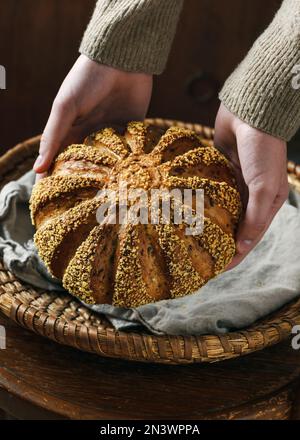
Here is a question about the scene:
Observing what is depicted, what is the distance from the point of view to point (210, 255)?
3.24 ft

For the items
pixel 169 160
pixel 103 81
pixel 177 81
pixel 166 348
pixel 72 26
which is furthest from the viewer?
pixel 177 81

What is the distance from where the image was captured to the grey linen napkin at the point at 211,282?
3.36ft

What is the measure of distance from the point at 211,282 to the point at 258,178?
0.23 meters

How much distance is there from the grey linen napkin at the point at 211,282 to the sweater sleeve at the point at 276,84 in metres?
0.25

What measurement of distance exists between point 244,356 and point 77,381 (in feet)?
0.94

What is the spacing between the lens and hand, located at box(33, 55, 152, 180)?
1.12m

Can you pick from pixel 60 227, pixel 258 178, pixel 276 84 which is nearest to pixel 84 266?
pixel 60 227

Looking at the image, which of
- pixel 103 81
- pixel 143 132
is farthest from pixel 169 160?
pixel 103 81

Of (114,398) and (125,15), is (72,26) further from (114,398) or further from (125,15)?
(114,398)

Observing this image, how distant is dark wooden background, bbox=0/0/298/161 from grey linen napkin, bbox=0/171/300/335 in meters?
0.67

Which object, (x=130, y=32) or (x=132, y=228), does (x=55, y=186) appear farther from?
(x=130, y=32)

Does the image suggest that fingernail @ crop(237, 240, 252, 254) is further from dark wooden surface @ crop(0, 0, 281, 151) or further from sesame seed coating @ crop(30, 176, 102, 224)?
dark wooden surface @ crop(0, 0, 281, 151)

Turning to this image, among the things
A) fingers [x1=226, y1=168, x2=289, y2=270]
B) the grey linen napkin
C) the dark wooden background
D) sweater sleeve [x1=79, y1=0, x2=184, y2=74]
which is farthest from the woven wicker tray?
the dark wooden background

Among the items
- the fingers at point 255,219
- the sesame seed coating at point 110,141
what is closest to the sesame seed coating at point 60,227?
the sesame seed coating at point 110,141
